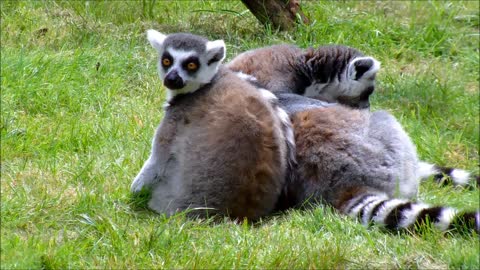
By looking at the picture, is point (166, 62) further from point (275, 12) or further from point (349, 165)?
point (275, 12)

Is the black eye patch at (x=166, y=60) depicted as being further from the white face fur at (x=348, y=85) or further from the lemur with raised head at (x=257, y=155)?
the white face fur at (x=348, y=85)

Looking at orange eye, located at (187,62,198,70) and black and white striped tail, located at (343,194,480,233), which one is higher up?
orange eye, located at (187,62,198,70)

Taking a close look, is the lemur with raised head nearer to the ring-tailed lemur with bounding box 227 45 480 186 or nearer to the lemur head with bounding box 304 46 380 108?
the ring-tailed lemur with bounding box 227 45 480 186

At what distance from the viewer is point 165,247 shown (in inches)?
174

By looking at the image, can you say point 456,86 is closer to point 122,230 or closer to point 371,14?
point 371,14

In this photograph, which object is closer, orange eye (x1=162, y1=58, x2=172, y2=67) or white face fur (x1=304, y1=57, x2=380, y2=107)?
orange eye (x1=162, y1=58, x2=172, y2=67)

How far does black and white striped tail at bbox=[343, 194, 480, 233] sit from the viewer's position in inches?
190

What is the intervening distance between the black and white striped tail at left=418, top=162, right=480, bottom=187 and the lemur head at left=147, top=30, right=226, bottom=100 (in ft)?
6.04

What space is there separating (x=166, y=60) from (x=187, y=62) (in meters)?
0.15

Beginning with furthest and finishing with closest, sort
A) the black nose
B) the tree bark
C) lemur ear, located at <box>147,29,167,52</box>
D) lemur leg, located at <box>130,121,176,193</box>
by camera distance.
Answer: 1. the tree bark
2. lemur ear, located at <box>147,29,167,52</box>
3. the black nose
4. lemur leg, located at <box>130,121,176,193</box>

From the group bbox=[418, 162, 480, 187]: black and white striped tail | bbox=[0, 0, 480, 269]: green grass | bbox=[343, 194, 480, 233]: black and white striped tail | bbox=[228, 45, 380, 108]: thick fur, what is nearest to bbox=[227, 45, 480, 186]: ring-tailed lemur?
bbox=[228, 45, 380, 108]: thick fur

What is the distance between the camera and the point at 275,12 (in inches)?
338

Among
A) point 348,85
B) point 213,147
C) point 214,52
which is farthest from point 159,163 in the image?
point 348,85

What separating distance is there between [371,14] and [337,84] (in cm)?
289
